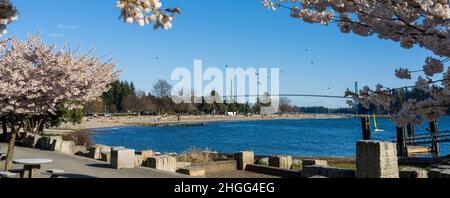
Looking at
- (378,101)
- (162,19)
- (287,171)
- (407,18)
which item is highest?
(407,18)

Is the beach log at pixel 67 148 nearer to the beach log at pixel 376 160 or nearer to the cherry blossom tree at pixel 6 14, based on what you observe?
the beach log at pixel 376 160

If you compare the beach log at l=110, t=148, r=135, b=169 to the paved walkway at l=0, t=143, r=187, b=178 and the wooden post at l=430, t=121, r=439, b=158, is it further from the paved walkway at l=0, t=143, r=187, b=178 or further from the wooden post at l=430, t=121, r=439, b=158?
the wooden post at l=430, t=121, r=439, b=158

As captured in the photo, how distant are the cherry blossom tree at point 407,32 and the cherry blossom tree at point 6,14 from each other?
4285 millimetres

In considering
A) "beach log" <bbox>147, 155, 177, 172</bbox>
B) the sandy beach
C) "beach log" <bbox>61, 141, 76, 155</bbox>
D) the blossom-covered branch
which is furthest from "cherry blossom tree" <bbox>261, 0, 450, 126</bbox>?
the sandy beach

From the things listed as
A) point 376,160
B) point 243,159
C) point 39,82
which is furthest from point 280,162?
point 39,82

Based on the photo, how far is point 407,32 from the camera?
230 inches

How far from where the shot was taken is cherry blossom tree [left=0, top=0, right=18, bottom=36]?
16.3 feet

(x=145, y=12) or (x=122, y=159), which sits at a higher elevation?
(x=145, y=12)

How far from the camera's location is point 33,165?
12.0m

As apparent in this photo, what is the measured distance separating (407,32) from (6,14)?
16.3 feet

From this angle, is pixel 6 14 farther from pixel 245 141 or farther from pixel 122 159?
pixel 245 141
